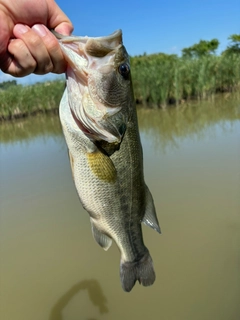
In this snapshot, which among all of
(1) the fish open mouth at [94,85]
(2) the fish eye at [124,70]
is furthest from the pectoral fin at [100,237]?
(2) the fish eye at [124,70]

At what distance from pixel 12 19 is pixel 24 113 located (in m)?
18.0

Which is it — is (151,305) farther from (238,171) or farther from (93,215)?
(238,171)

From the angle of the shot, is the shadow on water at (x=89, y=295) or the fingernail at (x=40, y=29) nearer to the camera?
the fingernail at (x=40, y=29)

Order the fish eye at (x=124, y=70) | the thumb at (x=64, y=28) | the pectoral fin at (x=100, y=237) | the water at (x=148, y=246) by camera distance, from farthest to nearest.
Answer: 1. the water at (x=148, y=246)
2. the pectoral fin at (x=100, y=237)
3. the thumb at (x=64, y=28)
4. the fish eye at (x=124, y=70)

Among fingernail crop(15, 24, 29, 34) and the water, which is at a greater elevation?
fingernail crop(15, 24, 29, 34)

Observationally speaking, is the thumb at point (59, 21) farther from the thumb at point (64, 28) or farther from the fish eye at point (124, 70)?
the fish eye at point (124, 70)

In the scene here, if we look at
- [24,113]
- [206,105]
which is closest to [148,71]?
[206,105]

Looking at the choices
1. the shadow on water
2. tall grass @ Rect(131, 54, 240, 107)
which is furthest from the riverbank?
the shadow on water

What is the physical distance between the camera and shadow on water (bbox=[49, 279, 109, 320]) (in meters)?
3.22

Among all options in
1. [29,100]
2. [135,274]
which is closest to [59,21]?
[135,274]

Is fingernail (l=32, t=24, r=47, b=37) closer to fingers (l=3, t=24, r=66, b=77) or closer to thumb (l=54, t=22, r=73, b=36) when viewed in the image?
fingers (l=3, t=24, r=66, b=77)

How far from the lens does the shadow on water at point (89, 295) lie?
3224 millimetres

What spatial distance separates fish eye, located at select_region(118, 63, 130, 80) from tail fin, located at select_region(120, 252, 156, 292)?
101 centimetres

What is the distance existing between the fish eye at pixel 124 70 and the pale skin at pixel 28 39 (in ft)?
0.87
